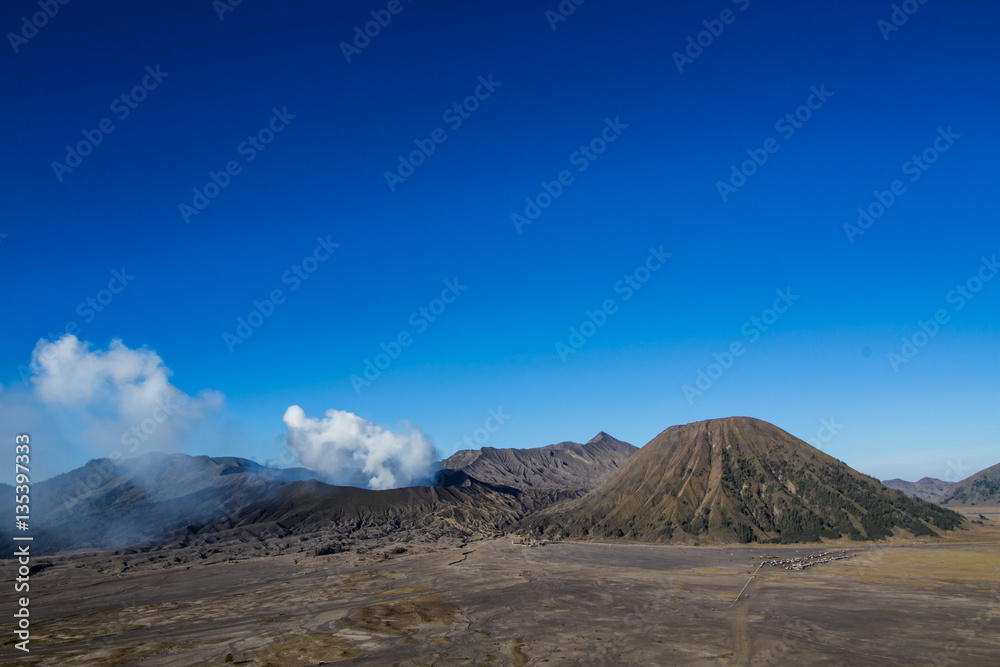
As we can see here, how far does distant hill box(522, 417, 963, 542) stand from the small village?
2338 cm

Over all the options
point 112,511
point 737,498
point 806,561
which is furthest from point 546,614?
point 112,511

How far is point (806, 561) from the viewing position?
91938 mm

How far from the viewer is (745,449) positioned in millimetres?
156750

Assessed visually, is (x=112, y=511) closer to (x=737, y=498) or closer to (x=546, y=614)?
(x=546, y=614)

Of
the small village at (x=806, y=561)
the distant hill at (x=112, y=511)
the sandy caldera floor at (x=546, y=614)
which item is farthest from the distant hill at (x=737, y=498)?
the distant hill at (x=112, y=511)

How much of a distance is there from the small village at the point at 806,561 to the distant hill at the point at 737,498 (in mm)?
23382

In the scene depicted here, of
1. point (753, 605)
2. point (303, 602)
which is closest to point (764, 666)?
point (753, 605)

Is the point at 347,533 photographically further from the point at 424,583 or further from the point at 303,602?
the point at 303,602

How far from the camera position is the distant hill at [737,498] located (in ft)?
413

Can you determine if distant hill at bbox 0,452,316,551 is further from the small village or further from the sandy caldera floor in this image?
the small village

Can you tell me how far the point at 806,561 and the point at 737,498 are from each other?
158 feet

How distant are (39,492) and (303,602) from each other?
178m

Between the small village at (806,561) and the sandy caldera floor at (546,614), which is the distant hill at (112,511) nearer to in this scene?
the sandy caldera floor at (546,614)

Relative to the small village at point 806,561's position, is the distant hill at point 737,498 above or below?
above
